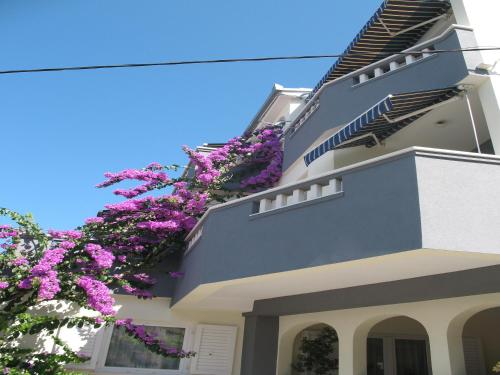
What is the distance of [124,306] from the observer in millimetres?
15664

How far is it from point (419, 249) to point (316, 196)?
305 cm

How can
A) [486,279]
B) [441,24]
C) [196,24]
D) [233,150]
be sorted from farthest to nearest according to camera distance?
[233,150]
[441,24]
[196,24]
[486,279]

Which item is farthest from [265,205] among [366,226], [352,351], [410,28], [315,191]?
[410,28]

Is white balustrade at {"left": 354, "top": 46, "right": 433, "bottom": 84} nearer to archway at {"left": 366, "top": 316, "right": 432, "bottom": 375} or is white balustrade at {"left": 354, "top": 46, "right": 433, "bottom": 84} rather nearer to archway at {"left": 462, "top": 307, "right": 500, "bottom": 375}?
archway at {"left": 366, "top": 316, "right": 432, "bottom": 375}

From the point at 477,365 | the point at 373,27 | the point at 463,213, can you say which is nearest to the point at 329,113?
the point at 373,27

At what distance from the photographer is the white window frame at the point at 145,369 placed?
49.1ft

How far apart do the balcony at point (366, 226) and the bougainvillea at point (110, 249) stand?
14.2 ft

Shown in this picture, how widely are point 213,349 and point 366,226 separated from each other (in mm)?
9903

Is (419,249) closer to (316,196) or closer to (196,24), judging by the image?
(316,196)

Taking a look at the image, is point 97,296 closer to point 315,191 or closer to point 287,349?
point 287,349

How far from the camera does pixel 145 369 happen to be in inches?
607

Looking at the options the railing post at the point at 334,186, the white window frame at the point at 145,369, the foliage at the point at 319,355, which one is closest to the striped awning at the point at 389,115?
the railing post at the point at 334,186

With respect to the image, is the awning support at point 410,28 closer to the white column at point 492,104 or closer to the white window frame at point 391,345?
the white column at point 492,104

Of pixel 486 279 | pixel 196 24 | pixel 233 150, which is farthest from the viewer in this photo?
pixel 233 150
